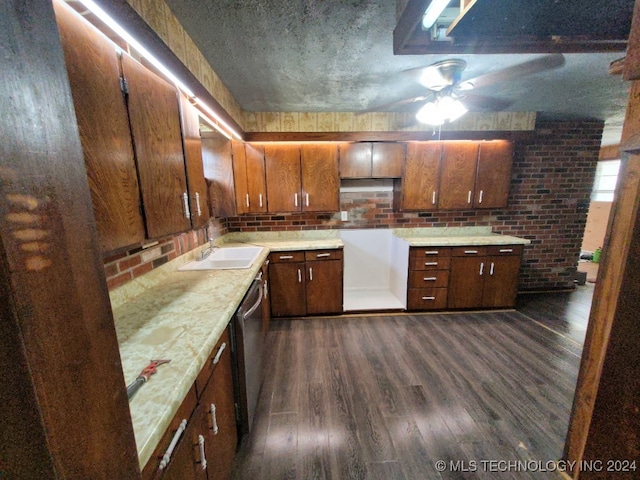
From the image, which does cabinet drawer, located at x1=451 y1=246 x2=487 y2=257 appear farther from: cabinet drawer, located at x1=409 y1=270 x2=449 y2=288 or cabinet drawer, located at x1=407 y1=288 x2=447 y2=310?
cabinet drawer, located at x1=407 y1=288 x2=447 y2=310

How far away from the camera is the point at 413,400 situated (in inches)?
68.6

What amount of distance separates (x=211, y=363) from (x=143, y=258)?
0.94 m

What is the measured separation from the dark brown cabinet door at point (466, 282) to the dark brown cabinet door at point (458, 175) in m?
0.71

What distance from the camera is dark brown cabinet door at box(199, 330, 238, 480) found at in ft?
3.19

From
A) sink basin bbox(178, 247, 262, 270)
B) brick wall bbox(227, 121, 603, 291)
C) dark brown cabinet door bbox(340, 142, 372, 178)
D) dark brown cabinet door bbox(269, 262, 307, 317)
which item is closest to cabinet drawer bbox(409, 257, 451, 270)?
brick wall bbox(227, 121, 603, 291)

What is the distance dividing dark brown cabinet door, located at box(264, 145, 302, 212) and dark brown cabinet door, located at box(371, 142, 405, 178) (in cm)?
95

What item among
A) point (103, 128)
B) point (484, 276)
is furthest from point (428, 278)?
point (103, 128)

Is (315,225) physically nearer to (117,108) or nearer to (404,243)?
(404,243)

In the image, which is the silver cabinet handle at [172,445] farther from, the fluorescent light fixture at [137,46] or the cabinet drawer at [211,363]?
the fluorescent light fixture at [137,46]

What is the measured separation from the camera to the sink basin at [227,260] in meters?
2.03

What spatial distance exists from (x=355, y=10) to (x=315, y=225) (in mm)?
2262

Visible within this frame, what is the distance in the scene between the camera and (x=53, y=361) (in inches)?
12.4

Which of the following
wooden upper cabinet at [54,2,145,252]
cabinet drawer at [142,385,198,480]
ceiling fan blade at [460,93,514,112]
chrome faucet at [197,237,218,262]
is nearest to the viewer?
cabinet drawer at [142,385,198,480]

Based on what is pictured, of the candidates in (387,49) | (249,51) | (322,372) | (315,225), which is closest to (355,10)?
(387,49)
